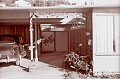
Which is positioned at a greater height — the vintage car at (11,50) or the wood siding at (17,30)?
the wood siding at (17,30)

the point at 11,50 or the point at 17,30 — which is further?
the point at 17,30

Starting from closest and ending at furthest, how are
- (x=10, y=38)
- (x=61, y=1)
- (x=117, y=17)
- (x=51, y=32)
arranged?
(x=117, y=17), (x=10, y=38), (x=61, y=1), (x=51, y=32)

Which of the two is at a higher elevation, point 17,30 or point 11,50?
point 17,30

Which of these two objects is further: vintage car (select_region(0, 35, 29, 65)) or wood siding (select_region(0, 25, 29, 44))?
wood siding (select_region(0, 25, 29, 44))

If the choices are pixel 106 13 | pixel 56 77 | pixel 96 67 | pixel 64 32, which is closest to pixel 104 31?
pixel 106 13

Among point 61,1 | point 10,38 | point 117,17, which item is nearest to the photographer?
point 117,17

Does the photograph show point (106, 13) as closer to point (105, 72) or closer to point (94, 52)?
point (94, 52)

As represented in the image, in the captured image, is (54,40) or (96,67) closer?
(96,67)

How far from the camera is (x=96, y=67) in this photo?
823cm

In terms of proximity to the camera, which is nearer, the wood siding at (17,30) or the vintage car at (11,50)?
the vintage car at (11,50)

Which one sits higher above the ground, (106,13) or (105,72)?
(106,13)

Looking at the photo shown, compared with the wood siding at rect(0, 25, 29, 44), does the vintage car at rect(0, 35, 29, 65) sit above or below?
below

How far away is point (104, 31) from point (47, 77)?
2782 millimetres

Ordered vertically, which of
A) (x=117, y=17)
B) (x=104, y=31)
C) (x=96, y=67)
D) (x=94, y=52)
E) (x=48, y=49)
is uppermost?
(x=117, y=17)
